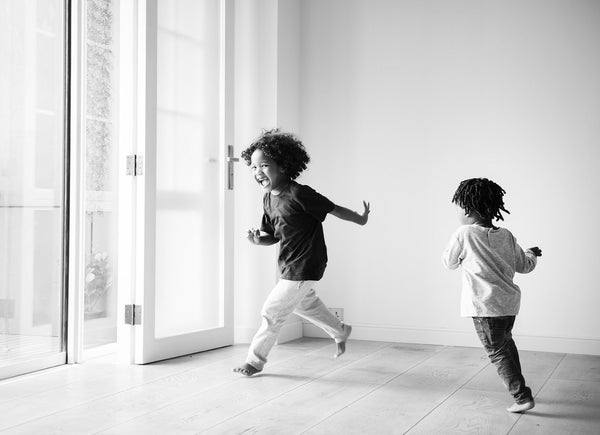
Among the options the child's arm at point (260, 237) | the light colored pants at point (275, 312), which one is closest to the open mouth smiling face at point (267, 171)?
the child's arm at point (260, 237)

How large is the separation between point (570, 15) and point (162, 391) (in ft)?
8.91

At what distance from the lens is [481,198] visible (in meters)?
2.52

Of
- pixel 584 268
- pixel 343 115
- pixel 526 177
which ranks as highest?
pixel 343 115

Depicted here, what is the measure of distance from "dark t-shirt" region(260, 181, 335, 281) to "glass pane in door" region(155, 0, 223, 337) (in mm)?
619

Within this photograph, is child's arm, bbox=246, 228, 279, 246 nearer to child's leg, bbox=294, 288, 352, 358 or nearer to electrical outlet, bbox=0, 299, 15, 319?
child's leg, bbox=294, 288, 352, 358

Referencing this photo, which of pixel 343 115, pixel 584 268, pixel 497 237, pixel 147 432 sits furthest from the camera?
pixel 343 115

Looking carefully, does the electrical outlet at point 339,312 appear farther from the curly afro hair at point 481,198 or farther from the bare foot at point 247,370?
the curly afro hair at point 481,198

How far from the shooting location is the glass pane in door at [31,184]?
2.96m

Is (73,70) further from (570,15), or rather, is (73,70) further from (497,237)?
(570,15)

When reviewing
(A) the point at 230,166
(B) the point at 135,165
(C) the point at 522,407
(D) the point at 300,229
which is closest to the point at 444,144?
(A) the point at 230,166

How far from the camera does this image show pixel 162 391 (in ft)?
8.79

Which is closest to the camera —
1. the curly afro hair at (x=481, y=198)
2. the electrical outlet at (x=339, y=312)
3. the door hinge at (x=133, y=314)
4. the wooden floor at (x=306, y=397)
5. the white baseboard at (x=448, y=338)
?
the wooden floor at (x=306, y=397)

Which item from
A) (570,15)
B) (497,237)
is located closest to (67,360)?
(497,237)

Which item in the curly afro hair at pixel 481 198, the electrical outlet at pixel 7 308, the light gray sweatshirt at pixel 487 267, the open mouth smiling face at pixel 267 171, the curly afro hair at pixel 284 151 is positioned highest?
the curly afro hair at pixel 284 151
